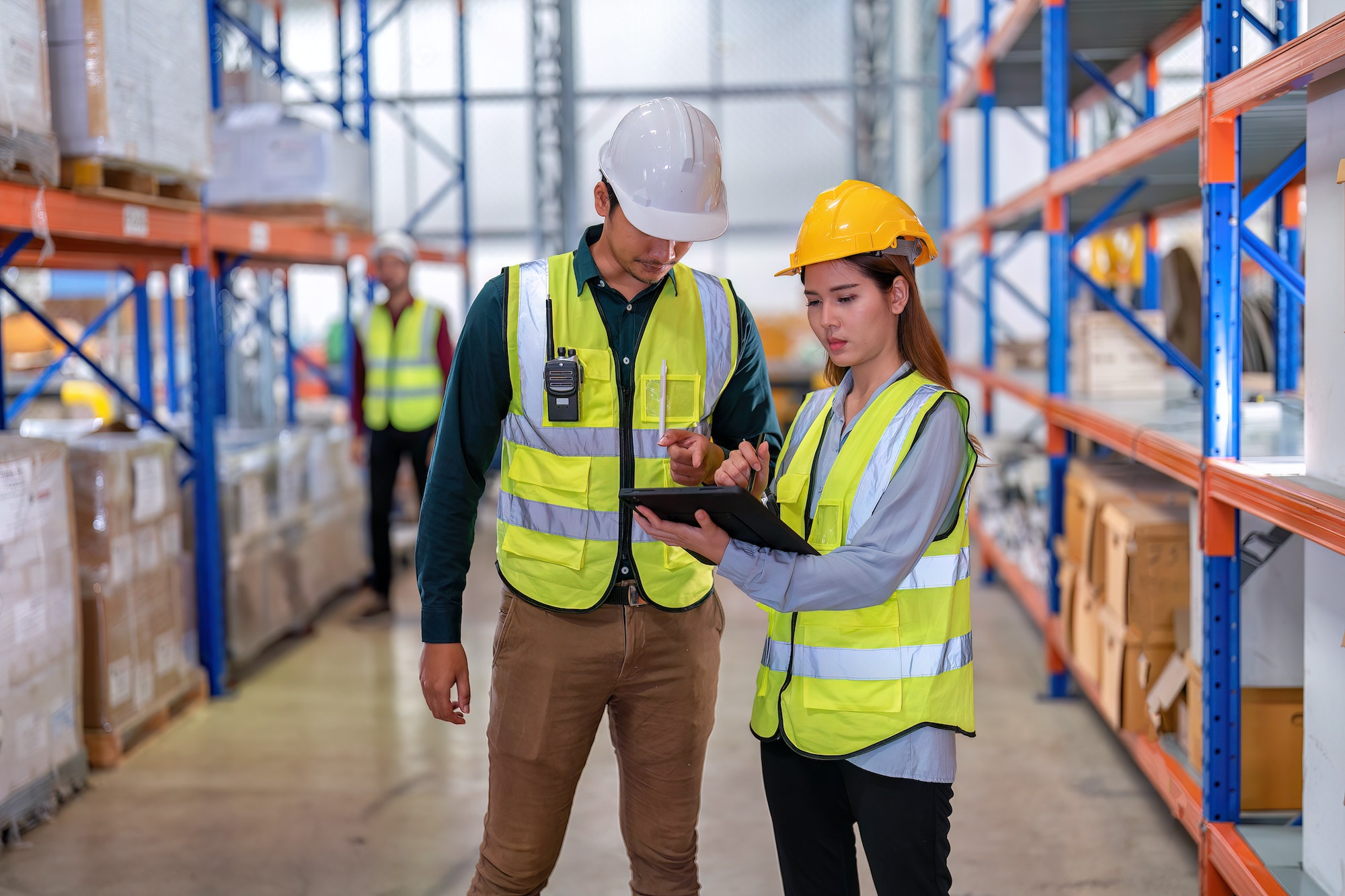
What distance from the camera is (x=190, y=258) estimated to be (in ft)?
17.2

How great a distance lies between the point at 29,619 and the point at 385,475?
3.06m

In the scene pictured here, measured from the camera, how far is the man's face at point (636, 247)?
7.77 feet

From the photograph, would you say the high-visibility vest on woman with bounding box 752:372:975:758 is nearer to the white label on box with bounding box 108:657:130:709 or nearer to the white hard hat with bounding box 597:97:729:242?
the white hard hat with bounding box 597:97:729:242

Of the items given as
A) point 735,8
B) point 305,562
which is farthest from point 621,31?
point 305,562

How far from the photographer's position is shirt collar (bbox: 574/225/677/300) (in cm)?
246

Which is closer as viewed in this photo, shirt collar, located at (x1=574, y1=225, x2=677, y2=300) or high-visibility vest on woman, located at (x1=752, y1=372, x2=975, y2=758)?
high-visibility vest on woman, located at (x1=752, y1=372, x2=975, y2=758)

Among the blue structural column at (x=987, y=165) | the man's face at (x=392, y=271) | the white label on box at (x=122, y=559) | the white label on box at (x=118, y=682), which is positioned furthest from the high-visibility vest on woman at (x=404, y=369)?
the blue structural column at (x=987, y=165)

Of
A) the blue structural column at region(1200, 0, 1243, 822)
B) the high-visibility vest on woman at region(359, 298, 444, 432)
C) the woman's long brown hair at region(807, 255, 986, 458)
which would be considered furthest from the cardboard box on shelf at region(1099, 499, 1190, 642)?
the high-visibility vest on woman at region(359, 298, 444, 432)

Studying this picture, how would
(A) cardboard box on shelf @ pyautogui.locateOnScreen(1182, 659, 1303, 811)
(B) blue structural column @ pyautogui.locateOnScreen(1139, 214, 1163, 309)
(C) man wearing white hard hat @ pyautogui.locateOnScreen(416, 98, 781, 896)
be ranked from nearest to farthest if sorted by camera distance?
(C) man wearing white hard hat @ pyautogui.locateOnScreen(416, 98, 781, 896) < (A) cardboard box on shelf @ pyautogui.locateOnScreen(1182, 659, 1303, 811) < (B) blue structural column @ pyautogui.locateOnScreen(1139, 214, 1163, 309)

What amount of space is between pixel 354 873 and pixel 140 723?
5.51 feet

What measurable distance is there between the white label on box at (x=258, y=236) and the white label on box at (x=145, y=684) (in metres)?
2.04

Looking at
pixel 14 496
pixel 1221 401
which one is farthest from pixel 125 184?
pixel 1221 401

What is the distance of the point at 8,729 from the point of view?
390 cm

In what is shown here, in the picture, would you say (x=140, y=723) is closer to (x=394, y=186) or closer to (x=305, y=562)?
(x=305, y=562)
